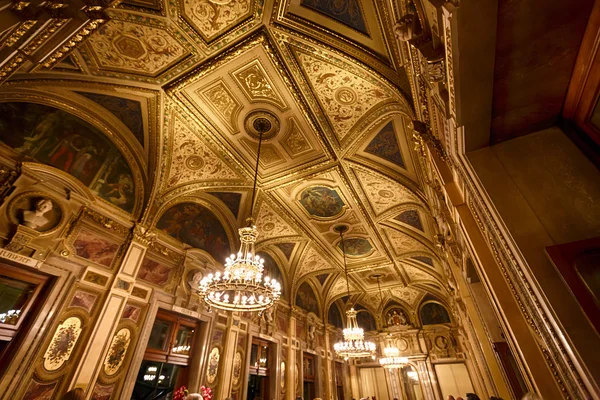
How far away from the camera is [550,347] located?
1.60 m

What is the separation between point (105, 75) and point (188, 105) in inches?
59.1

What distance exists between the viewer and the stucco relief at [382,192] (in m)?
7.12

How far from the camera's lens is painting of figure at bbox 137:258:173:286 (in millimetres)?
6089

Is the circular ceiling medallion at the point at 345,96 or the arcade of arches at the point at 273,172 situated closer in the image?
the arcade of arches at the point at 273,172

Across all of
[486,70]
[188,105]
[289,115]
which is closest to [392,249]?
[289,115]

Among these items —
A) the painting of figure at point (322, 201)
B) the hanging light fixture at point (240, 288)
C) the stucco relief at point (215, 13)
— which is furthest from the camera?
the painting of figure at point (322, 201)

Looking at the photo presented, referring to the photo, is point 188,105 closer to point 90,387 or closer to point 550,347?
point 90,387

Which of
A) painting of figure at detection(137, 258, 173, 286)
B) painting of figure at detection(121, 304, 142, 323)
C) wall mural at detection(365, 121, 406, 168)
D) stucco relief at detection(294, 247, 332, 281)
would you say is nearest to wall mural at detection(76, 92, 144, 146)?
painting of figure at detection(137, 258, 173, 286)

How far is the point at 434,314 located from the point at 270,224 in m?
12.2

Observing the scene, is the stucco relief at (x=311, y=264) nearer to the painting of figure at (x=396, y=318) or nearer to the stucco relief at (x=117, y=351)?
the stucco relief at (x=117, y=351)

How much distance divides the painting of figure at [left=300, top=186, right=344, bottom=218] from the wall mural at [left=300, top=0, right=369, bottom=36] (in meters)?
4.48

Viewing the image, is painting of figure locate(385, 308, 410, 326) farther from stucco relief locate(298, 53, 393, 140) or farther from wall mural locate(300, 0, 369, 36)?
wall mural locate(300, 0, 369, 36)

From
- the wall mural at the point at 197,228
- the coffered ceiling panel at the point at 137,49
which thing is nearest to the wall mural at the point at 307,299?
the wall mural at the point at 197,228

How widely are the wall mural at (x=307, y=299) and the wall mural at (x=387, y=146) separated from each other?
825 centimetres
